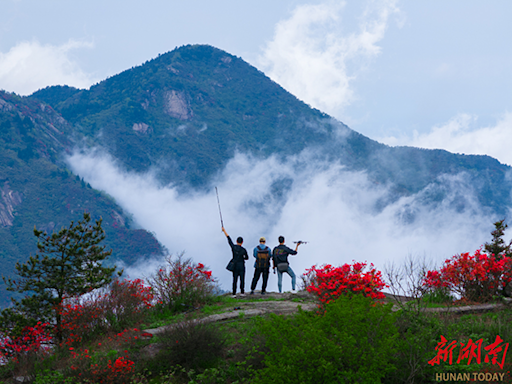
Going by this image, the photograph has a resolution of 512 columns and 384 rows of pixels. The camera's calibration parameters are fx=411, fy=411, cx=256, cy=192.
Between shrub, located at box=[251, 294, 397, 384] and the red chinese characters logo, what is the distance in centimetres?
72

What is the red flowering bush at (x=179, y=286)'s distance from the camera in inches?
445

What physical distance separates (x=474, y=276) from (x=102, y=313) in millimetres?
9616

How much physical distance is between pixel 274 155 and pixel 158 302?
18036 cm

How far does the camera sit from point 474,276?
10.9 meters

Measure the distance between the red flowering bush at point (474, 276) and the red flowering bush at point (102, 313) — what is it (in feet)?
24.3

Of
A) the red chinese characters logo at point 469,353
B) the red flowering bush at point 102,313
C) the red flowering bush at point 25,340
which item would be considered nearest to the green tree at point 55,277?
the red flowering bush at point 25,340

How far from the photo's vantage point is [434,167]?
16512 centimetres

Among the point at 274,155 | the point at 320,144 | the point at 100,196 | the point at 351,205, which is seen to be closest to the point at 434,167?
the point at 351,205

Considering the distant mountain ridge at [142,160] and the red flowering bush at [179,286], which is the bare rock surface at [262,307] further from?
the distant mountain ridge at [142,160]

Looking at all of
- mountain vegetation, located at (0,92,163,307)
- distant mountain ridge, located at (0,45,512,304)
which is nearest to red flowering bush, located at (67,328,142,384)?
distant mountain ridge, located at (0,45,512,304)

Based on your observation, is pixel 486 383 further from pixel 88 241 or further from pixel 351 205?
pixel 351 205

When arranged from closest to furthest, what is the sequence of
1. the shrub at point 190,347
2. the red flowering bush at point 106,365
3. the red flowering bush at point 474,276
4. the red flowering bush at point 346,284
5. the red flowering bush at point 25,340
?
the red flowering bush at point 106,365 → the shrub at point 190,347 → the red flowering bush at point 346,284 → the red flowering bush at point 25,340 → the red flowering bush at point 474,276

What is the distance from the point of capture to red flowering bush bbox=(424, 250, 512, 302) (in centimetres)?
1073

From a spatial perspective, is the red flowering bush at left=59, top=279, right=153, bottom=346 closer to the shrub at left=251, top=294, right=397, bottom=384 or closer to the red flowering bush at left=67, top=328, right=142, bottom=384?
the red flowering bush at left=67, top=328, right=142, bottom=384
